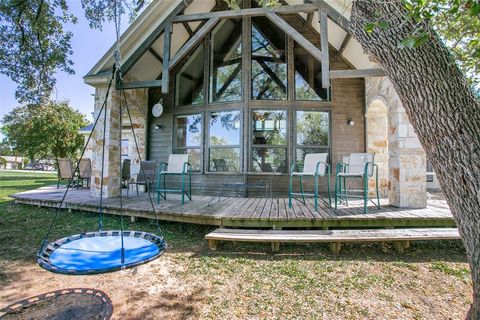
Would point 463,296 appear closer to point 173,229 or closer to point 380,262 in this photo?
point 380,262

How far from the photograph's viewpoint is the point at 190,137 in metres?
6.64


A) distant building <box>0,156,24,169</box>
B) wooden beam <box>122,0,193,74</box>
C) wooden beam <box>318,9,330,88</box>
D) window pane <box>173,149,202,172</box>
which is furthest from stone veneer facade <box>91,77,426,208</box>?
distant building <box>0,156,24,169</box>

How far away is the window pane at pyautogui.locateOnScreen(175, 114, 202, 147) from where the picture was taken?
6520 millimetres

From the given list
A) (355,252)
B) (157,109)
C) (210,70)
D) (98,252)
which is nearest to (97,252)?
(98,252)

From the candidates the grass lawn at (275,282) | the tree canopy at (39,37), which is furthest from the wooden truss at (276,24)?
the grass lawn at (275,282)

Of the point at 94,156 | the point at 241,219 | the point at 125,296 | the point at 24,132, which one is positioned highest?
the point at 24,132

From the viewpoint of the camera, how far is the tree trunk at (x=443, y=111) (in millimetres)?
1246

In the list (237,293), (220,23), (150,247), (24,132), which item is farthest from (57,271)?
(24,132)

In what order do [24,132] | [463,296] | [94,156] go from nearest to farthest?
1. [463,296]
2. [94,156]
3. [24,132]

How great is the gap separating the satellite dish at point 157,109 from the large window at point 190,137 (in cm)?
54

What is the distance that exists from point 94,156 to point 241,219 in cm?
389

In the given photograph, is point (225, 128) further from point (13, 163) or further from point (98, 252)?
point (13, 163)

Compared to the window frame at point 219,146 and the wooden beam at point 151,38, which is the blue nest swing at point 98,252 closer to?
the window frame at point 219,146

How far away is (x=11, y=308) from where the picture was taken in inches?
79.9
